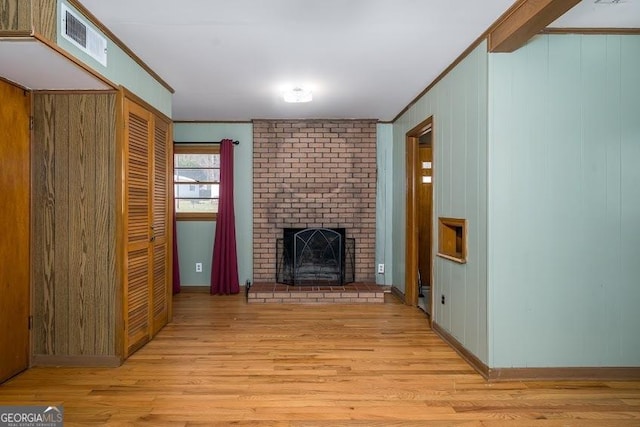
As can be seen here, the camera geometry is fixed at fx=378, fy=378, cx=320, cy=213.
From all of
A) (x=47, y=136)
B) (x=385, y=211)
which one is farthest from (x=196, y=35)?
(x=385, y=211)

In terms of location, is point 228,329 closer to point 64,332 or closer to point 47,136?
point 64,332

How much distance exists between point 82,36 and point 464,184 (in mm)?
2686

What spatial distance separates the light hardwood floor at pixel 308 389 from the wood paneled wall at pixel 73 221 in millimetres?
303

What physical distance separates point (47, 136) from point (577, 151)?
363 cm

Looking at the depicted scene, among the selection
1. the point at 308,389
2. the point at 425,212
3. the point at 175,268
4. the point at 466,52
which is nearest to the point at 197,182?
the point at 175,268

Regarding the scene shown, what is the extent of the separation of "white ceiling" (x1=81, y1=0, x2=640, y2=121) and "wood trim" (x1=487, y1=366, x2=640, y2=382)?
2242mm

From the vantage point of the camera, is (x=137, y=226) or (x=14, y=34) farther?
(x=137, y=226)

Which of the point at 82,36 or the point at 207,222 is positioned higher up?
the point at 82,36

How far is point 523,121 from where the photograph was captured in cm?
246

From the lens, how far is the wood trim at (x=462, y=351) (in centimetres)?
256

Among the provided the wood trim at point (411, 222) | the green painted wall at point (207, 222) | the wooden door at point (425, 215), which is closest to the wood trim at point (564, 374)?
the wood trim at point (411, 222)

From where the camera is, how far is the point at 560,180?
8.11 ft

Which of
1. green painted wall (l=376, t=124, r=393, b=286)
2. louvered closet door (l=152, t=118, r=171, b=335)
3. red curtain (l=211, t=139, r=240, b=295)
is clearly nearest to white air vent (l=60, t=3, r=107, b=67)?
louvered closet door (l=152, t=118, r=171, b=335)

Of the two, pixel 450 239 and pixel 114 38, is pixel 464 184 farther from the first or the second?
pixel 114 38
